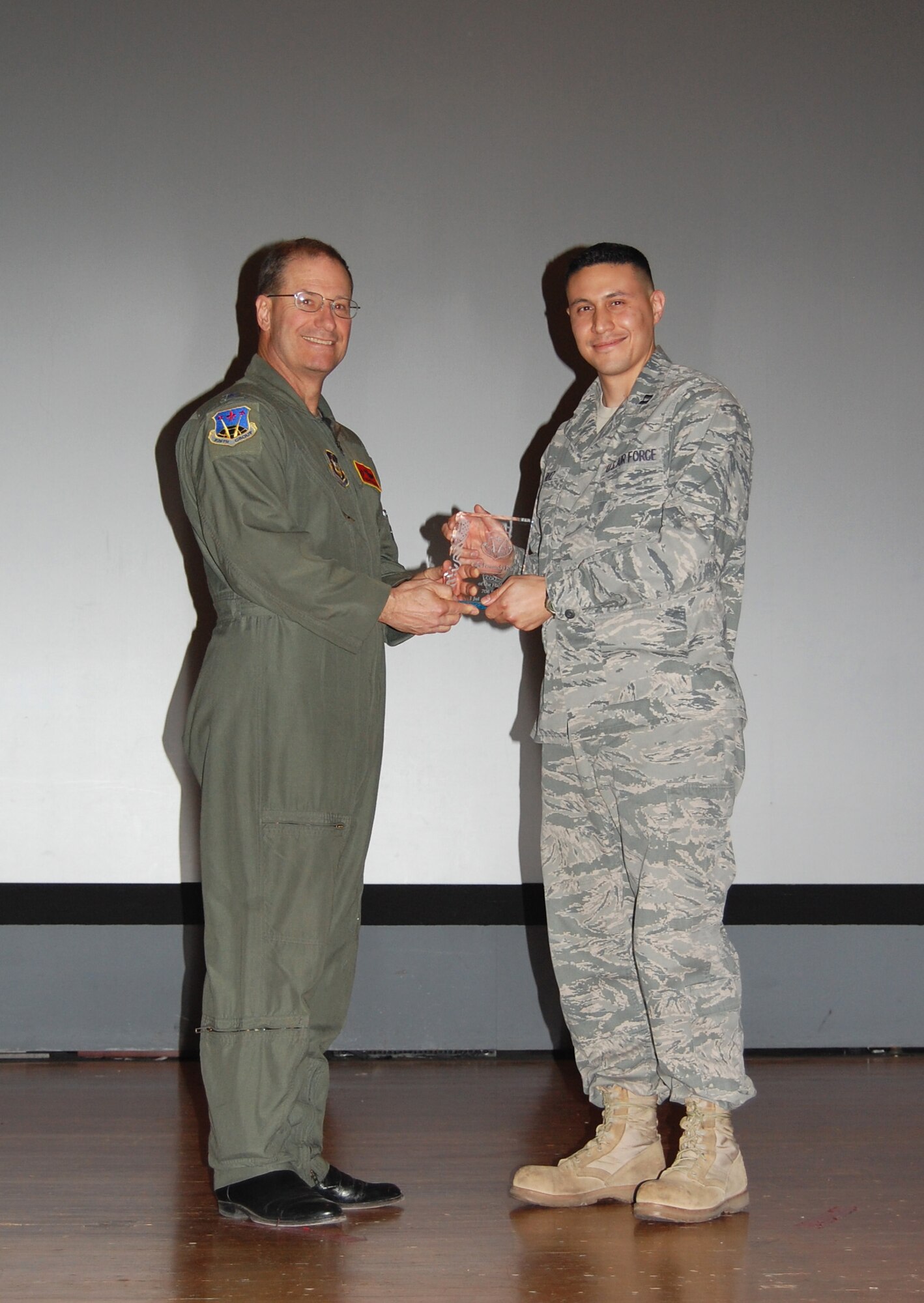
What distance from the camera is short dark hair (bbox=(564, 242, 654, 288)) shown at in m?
2.25

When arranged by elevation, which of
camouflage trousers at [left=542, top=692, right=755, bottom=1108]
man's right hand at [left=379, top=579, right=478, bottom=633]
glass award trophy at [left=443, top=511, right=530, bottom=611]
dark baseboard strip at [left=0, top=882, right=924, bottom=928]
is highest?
glass award trophy at [left=443, top=511, right=530, bottom=611]

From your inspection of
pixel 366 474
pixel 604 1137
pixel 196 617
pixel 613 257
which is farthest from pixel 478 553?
pixel 196 617

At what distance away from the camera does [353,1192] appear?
204cm

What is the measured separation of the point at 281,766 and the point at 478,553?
546 mm

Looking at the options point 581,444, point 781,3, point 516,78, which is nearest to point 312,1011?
point 581,444

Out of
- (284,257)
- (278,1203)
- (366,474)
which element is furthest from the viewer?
(366,474)

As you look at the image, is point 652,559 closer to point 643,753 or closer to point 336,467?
point 643,753

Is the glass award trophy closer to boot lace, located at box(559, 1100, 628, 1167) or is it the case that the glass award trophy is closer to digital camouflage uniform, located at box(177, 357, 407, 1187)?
digital camouflage uniform, located at box(177, 357, 407, 1187)

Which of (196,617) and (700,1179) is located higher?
(196,617)

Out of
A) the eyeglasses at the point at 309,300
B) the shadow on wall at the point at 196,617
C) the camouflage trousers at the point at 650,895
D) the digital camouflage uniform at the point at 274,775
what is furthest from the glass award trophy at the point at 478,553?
the shadow on wall at the point at 196,617

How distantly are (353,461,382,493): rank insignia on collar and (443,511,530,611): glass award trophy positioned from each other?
215mm

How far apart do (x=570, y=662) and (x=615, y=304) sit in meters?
0.66

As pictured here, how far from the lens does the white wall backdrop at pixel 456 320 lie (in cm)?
335

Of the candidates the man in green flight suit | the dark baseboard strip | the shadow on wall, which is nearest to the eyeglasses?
the man in green flight suit
